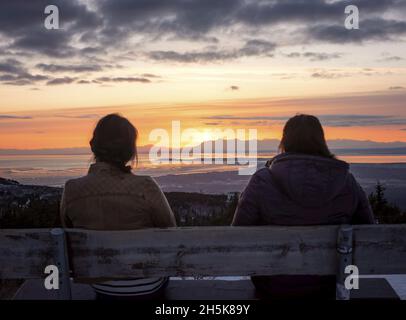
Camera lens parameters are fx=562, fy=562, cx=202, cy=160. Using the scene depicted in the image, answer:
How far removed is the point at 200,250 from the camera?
283cm

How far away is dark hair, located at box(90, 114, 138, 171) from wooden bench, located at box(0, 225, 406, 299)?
0.64 m

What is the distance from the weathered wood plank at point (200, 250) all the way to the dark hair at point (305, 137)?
685 millimetres

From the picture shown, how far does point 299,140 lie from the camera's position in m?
3.42

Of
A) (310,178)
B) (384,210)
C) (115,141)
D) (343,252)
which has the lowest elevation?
(384,210)

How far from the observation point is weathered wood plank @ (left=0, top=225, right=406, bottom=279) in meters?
2.81

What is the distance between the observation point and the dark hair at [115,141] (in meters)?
3.35

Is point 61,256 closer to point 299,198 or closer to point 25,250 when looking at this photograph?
point 25,250

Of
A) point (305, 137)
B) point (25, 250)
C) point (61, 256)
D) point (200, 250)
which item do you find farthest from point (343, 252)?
point (25, 250)

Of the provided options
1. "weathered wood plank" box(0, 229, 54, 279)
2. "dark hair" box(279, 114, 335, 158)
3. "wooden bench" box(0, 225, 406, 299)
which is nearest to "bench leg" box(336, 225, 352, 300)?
"wooden bench" box(0, 225, 406, 299)

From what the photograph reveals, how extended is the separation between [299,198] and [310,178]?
127 mm

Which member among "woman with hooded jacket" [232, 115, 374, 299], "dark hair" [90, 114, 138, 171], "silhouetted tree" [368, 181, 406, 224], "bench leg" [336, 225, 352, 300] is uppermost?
"dark hair" [90, 114, 138, 171]

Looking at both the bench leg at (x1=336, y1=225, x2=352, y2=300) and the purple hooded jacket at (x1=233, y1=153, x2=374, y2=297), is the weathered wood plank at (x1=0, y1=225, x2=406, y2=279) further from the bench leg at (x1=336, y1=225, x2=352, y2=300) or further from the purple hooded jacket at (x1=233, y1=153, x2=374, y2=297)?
the purple hooded jacket at (x1=233, y1=153, x2=374, y2=297)

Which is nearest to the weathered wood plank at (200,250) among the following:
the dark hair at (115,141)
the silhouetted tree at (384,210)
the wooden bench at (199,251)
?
the wooden bench at (199,251)
